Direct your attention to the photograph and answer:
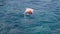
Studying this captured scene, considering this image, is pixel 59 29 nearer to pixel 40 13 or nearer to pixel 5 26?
pixel 40 13

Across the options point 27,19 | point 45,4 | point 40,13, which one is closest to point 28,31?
point 27,19

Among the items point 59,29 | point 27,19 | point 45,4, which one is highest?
point 45,4

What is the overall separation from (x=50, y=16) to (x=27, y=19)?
18.3 inches

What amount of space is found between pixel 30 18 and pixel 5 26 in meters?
0.52

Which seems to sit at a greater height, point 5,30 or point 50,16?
point 50,16

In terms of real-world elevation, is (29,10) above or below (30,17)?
above

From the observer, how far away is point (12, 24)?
3.14 meters

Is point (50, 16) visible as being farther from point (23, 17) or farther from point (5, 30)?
point (5, 30)

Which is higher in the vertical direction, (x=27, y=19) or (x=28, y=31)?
(x=27, y=19)

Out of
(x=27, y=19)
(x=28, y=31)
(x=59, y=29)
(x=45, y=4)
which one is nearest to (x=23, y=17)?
(x=27, y=19)

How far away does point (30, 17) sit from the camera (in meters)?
3.14

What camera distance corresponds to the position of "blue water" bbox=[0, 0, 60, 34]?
313 centimetres

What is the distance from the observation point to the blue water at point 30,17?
10.3 ft

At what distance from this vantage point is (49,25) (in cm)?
315
